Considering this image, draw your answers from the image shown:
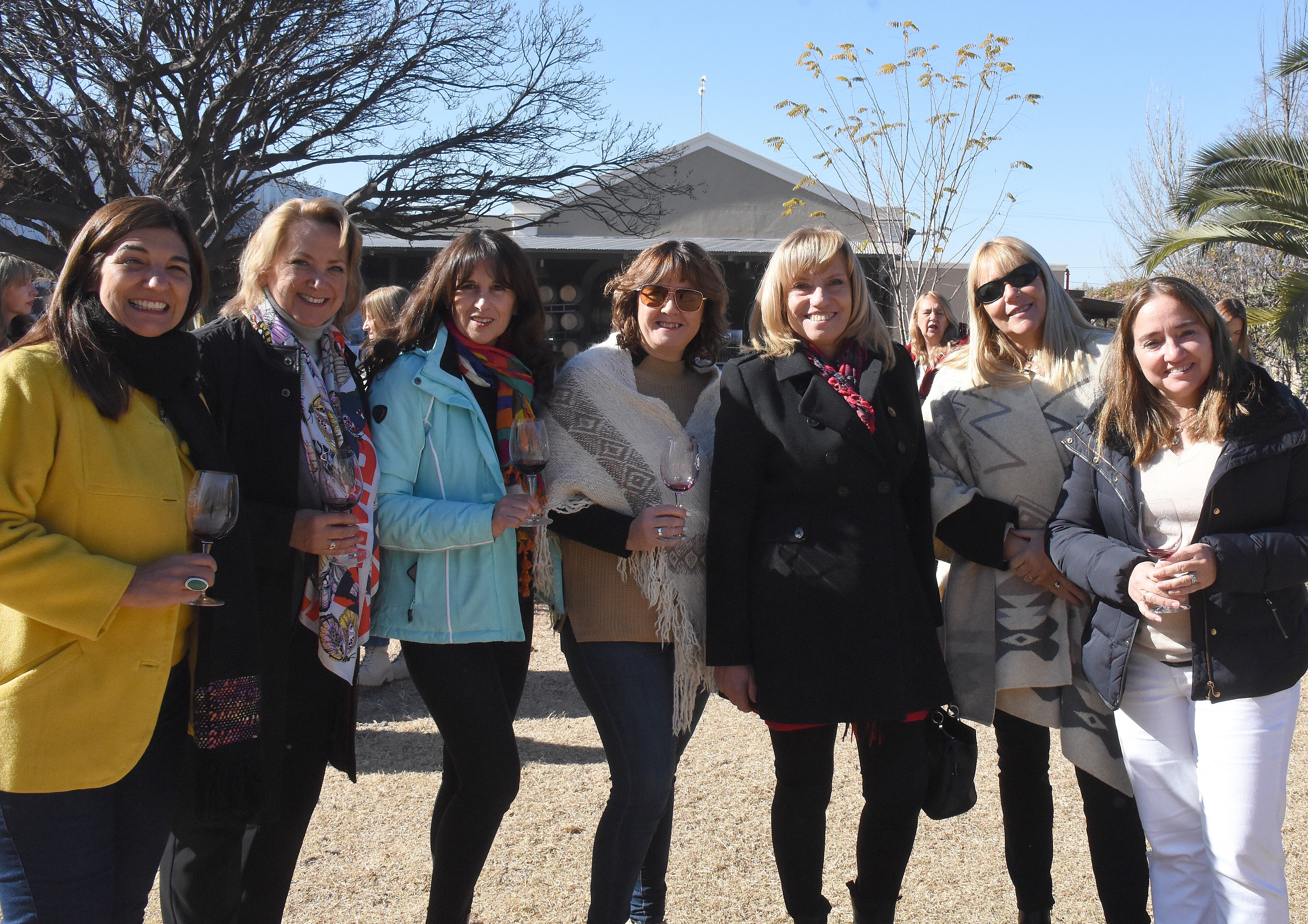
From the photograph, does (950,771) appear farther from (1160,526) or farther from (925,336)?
(925,336)

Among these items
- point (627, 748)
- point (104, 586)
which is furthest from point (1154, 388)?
point (104, 586)

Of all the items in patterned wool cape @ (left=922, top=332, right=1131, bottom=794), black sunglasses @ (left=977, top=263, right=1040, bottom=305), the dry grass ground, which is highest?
black sunglasses @ (left=977, top=263, right=1040, bottom=305)

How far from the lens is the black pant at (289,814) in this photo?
2.36 meters

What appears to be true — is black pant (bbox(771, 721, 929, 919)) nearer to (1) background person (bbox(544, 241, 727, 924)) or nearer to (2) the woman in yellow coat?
(1) background person (bbox(544, 241, 727, 924))

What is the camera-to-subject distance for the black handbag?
2.71 meters

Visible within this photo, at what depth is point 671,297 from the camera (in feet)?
9.39

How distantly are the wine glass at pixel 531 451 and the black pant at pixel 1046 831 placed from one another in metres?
1.60

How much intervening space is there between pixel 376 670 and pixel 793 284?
3.92m

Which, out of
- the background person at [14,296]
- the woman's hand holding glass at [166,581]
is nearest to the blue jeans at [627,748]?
the woman's hand holding glass at [166,581]

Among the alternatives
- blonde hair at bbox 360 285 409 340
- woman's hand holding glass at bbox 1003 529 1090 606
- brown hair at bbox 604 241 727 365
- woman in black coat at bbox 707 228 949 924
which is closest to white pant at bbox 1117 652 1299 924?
woman's hand holding glass at bbox 1003 529 1090 606

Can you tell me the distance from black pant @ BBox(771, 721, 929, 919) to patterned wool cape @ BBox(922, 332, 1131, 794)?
323mm

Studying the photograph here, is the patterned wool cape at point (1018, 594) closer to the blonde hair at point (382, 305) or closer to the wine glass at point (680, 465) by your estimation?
the wine glass at point (680, 465)

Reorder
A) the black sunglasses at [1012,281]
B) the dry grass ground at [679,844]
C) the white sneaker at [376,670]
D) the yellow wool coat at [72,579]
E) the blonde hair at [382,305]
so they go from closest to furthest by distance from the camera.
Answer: the yellow wool coat at [72,579], the black sunglasses at [1012,281], the dry grass ground at [679,844], the blonde hair at [382,305], the white sneaker at [376,670]

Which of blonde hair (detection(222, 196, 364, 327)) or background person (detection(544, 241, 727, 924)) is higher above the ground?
blonde hair (detection(222, 196, 364, 327))
